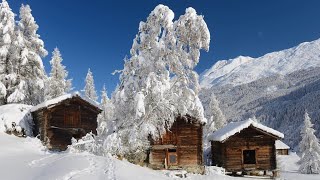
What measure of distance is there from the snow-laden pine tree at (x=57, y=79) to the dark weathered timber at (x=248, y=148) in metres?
21.9

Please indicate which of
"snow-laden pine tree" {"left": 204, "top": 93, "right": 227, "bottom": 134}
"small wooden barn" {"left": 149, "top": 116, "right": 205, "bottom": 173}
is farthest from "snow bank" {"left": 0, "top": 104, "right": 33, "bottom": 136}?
"snow-laden pine tree" {"left": 204, "top": 93, "right": 227, "bottom": 134}

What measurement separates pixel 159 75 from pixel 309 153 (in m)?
32.6

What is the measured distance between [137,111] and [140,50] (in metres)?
5.24

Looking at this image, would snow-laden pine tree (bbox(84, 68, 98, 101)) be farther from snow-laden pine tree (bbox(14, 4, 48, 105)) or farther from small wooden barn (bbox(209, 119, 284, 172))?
small wooden barn (bbox(209, 119, 284, 172))

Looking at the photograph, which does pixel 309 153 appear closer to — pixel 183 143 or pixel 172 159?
pixel 183 143

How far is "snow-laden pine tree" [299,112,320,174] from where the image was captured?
52750 mm

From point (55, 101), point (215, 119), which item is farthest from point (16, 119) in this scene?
point (215, 119)

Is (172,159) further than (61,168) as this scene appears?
Yes

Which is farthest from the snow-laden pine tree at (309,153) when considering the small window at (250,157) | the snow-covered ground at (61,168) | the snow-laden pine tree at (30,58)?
the snow-covered ground at (61,168)

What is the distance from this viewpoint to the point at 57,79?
55312 mm

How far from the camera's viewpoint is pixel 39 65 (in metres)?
45.5

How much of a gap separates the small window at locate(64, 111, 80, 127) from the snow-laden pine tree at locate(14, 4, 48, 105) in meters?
6.60

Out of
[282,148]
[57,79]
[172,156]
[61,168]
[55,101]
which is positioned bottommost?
[282,148]

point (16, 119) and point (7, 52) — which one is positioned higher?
point (7, 52)
